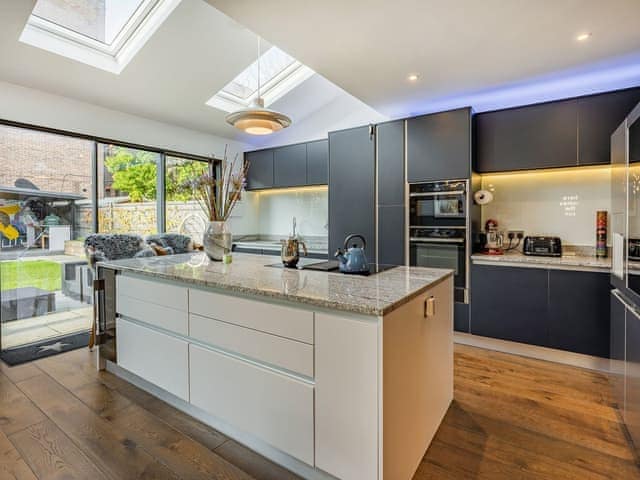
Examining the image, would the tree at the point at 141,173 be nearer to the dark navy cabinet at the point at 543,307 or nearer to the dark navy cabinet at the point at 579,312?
the dark navy cabinet at the point at 543,307

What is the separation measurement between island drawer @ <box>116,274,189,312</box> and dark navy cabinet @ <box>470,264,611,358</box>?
2579 millimetres

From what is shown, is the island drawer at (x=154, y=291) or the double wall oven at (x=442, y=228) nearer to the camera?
the island drawer at (x=154, y=291)

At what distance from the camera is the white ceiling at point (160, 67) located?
2762mm

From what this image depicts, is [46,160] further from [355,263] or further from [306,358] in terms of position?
[306,358]

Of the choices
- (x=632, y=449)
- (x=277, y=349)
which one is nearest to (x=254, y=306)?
(x=277, y=349)

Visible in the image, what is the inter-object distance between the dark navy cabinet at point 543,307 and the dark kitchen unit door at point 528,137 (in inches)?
39.4

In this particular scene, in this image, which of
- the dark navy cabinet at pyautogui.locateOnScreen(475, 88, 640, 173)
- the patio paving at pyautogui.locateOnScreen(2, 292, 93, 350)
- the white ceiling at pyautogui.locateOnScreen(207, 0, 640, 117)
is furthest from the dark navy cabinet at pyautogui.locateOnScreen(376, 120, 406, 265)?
the patio paving at pyautogui.locateOnScreen(2, 292, 93, 350)

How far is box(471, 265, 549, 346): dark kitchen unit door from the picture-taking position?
2873 mm

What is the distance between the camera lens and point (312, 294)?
1.49 metres

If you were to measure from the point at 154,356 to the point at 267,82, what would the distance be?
11.4 ft

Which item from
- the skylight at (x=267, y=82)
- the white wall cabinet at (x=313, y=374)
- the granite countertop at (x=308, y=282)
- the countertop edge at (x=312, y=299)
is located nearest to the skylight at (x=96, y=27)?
the skylight at (x=267, y=82)

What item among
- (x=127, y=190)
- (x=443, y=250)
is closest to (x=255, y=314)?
(x=443, y=250)

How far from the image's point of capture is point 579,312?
2715 millimetres

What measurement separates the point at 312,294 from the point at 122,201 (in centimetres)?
350
